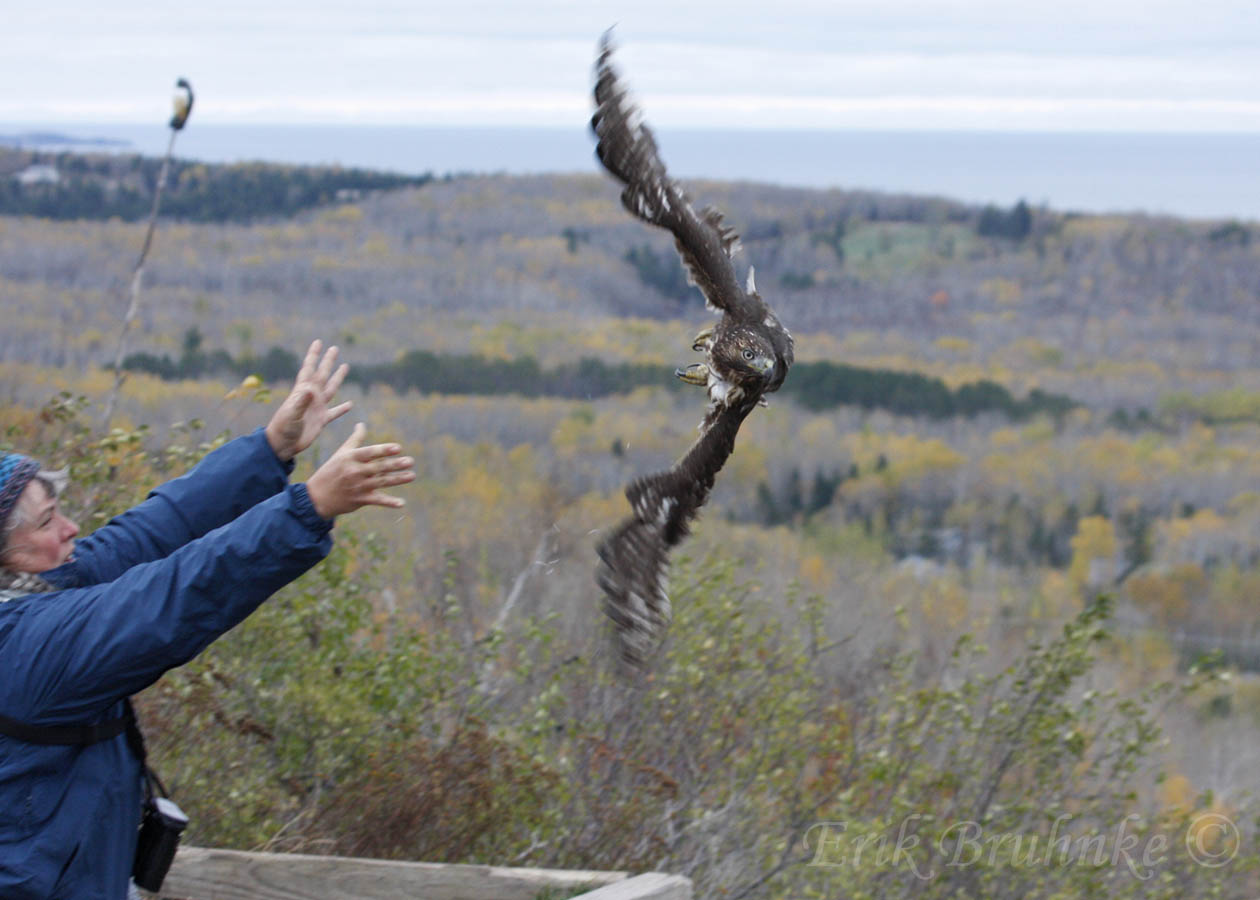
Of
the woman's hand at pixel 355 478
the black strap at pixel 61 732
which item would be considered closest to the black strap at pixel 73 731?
the black strap at pixel 61 732

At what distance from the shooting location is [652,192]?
4484mm

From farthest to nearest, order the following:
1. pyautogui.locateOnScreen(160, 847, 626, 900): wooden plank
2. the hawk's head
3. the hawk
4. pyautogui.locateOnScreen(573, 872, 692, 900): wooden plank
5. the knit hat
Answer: the hawk's head → the hawk → pyautogui.locateOnScreen(160, 847, 626, 900): wooden plank → pyautogui.locateOnScreen(573, 872, 692, 900): wooden plank → the knit hat

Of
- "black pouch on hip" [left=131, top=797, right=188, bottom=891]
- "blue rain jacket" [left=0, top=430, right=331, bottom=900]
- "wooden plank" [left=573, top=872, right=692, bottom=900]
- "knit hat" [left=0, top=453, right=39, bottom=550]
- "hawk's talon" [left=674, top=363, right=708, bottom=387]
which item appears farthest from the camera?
"hawk's talon" [left=674, top=363, right=708, bottom=387]

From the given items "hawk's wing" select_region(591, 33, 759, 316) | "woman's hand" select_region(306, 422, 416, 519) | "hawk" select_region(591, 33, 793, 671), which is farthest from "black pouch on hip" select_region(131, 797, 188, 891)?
"hawk's wing" select_region(591, 33, 759, 316)

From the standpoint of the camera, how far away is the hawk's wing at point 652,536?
409 cm

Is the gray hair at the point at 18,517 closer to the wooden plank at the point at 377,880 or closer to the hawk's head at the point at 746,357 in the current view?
the wooden plank at the point at 377,880

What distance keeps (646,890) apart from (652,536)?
1.13 meters

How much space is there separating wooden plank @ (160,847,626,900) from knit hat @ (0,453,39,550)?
168cm

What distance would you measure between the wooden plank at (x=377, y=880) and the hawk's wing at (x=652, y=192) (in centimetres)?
201

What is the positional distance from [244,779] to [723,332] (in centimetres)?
354

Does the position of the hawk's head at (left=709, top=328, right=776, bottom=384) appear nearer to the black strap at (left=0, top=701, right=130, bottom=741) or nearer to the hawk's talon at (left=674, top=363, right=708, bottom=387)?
the hawk's talon at (left=674, top=363, right=708, bottom=387)

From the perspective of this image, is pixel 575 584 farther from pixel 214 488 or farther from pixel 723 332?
pixel 214 488

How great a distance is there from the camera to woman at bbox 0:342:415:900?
104 inches

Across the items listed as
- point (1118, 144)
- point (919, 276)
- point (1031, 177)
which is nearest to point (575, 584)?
point (919, 276)
